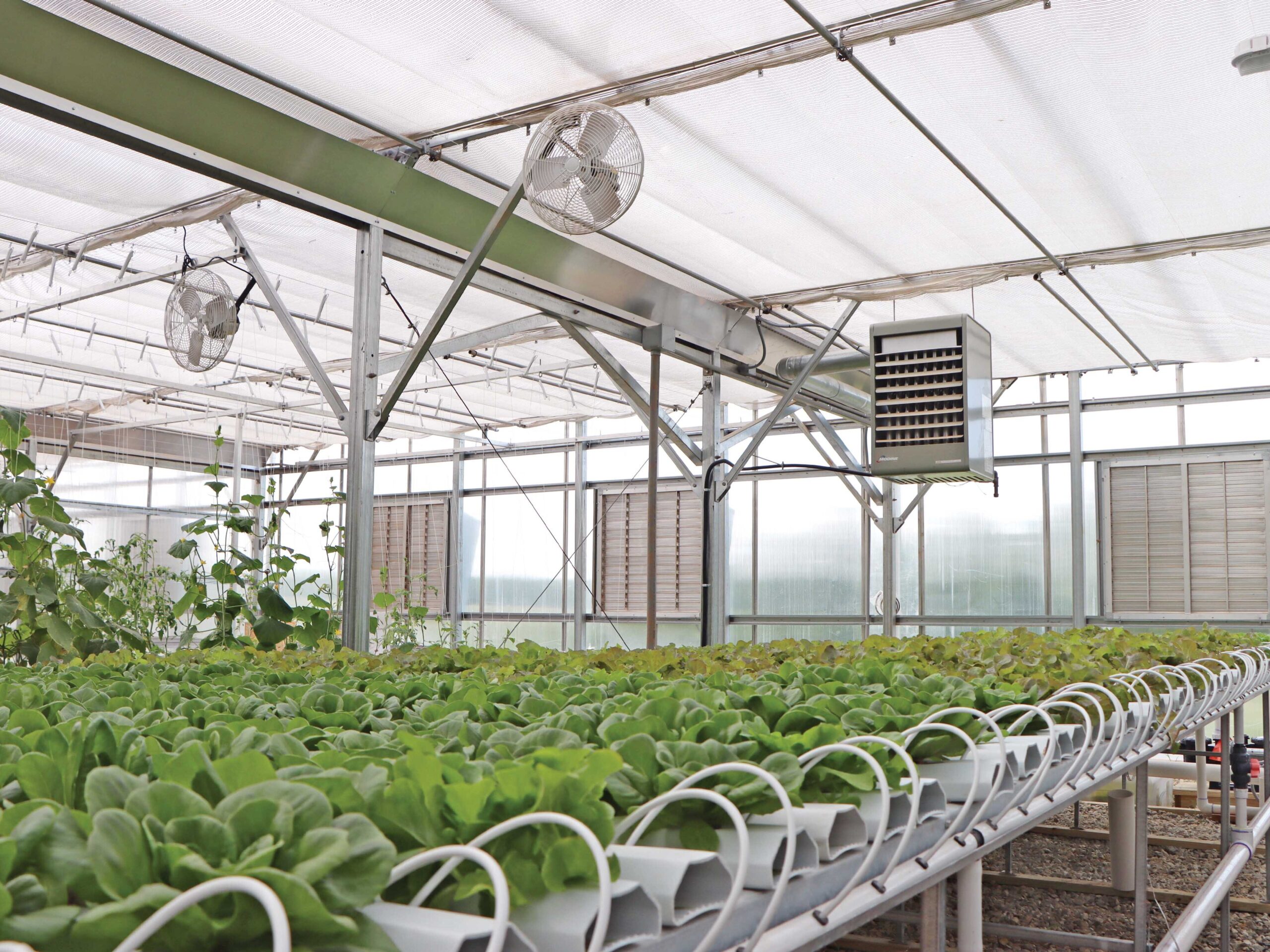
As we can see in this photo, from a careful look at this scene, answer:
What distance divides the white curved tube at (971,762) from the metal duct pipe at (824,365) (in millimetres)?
5561

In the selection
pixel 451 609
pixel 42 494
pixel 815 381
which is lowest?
pixel 451 609

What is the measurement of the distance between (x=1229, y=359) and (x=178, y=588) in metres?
10.9

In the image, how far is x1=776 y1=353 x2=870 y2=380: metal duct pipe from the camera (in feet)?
22.3

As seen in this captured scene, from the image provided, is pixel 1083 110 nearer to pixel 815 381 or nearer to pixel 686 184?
pixel 686 184

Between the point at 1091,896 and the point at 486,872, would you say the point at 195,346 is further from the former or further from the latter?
the point at 1091,896

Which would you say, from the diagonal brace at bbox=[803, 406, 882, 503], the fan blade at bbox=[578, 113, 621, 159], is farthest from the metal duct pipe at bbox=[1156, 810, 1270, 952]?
the diagonal brace at bbox=[803, 406, 882, 503]

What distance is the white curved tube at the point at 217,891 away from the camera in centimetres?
55

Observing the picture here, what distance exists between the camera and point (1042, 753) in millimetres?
1492

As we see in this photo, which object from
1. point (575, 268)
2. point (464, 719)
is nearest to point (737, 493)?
point (575, 268)

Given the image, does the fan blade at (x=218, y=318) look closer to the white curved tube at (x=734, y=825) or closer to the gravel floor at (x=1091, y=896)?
the gravel floor at (x=1091, y=896)

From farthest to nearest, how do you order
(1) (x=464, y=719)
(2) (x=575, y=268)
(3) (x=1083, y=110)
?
(2) (x=575, y=268) → (3) (x=1083, y=110) → (1) (x=464, y=719)

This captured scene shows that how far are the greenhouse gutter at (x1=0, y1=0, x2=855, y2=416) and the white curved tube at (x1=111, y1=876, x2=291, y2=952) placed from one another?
→ 2.93 m

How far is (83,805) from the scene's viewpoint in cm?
92

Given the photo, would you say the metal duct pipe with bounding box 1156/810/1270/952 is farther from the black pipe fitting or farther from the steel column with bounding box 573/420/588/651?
the steel column with bounding box 573/420/588/651
